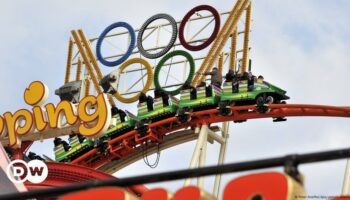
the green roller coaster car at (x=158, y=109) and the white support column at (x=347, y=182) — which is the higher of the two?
the green roller coaster car at (x=158, y=109)

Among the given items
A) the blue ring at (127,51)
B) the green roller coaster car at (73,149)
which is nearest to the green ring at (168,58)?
the blue ring at (127,51)

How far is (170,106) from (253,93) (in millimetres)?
2544

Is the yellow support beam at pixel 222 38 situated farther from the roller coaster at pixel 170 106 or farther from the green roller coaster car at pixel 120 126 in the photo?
the green roller coaster car at pixel 120 126

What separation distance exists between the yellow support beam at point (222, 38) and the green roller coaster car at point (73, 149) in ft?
11.7

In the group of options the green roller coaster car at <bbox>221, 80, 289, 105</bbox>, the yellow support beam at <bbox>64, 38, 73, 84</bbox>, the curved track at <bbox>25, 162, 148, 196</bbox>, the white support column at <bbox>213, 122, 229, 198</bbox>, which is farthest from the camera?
the yellow support beam at <bbox>64, 38, 73, 84</bbox>

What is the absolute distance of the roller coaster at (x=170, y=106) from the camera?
24.8m

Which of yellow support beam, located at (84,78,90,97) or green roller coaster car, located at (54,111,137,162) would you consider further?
yellow support beam, located at (84,78,90,97)

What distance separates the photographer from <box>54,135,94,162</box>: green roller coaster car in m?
27.7

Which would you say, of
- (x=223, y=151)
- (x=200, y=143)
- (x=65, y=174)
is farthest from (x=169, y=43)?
(x=65, y=174)

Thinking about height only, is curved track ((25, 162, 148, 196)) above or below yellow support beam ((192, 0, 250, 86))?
below

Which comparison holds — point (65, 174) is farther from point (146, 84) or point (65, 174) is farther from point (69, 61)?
point (69, 61)

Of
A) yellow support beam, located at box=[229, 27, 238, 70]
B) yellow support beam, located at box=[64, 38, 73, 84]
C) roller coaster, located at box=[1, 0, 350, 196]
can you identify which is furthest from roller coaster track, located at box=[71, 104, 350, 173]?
yellow support beam, located at box=[64, 38, 73, 84]

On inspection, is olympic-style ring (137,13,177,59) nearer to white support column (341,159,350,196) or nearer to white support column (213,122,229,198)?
white support column (213,122,229,198)

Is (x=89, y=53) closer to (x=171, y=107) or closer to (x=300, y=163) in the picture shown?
(x=171, y=107)
